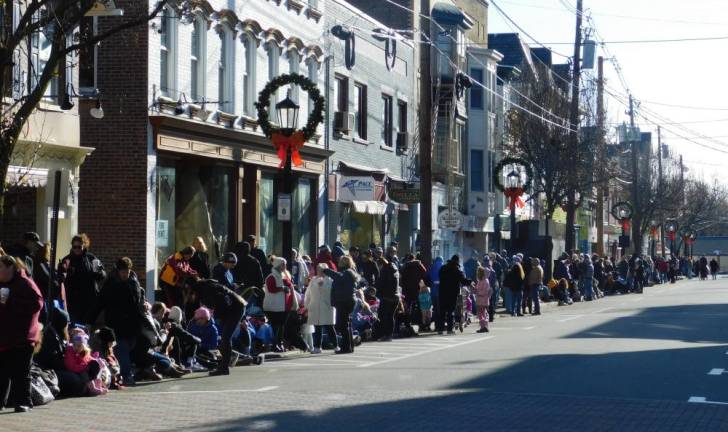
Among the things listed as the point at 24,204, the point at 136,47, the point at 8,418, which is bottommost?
the point at 8,418

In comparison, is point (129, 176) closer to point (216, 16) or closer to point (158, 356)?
point (216, 16)

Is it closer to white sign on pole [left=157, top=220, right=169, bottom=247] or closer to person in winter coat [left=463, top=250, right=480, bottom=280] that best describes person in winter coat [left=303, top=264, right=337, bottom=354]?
white sign on pole [left=157, top=220, right=169, bottom=247]

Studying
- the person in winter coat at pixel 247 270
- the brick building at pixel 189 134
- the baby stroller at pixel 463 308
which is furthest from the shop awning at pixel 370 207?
the person in winter coat at pixel 247 270

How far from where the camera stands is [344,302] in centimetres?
2200

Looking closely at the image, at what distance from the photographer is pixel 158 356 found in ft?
57.5

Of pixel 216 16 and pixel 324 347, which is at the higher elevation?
pixel 216 16

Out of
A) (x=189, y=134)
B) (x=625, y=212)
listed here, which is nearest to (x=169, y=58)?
(x=189, y=134)

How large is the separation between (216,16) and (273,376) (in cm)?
1262

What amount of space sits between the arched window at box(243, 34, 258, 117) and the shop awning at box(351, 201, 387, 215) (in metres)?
7.30

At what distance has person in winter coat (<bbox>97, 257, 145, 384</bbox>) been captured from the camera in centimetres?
1673

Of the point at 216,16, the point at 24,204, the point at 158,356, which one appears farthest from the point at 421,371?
the point at 216,16

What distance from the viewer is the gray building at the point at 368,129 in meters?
36.1

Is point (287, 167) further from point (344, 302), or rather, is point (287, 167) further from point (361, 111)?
point (361, 111)

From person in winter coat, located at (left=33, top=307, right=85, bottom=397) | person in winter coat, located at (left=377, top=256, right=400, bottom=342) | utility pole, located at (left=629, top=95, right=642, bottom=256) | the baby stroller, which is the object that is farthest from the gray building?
utility pole, located at (left=629, top=95, right=642, bottom=256)
